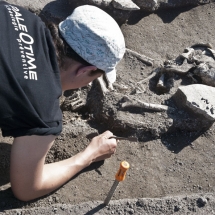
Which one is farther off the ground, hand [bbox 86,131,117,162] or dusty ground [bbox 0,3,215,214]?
hand [bbox 86,131,117,162]

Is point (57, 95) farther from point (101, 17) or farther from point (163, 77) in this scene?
point (163, 77)

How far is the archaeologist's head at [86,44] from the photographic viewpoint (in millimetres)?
2275

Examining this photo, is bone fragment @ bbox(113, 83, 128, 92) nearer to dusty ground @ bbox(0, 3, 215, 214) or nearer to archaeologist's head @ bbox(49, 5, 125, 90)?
dusty ground @ bbox(0, 3, 215, 214)

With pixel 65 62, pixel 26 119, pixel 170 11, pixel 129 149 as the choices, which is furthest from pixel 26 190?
pixel 170 11

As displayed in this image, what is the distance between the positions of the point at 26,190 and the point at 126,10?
8.05ft

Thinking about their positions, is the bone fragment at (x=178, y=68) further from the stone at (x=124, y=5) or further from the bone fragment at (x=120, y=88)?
the stone at (x=124, y=5)

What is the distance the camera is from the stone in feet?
13.6

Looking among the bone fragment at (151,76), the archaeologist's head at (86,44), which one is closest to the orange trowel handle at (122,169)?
the archaeologist's head at (86,44)

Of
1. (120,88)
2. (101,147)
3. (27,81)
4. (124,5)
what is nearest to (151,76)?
(120,88)

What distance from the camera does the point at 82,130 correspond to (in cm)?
332

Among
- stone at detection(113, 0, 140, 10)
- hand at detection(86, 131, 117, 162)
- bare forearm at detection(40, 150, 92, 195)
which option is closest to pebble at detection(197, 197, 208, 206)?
hand at detection(86, 131, 117, 162)

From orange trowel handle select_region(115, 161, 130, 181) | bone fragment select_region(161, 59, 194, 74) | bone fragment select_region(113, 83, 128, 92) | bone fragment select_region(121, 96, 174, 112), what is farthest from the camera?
bone fragment select_region(161, 59, 194, 74)

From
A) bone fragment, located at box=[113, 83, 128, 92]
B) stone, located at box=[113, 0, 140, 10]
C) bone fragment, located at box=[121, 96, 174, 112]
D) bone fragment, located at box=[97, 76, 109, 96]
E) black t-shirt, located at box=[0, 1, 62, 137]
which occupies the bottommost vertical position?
bone fragment, located at box=[113, 83, 128, 92]

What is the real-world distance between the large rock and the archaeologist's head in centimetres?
127
